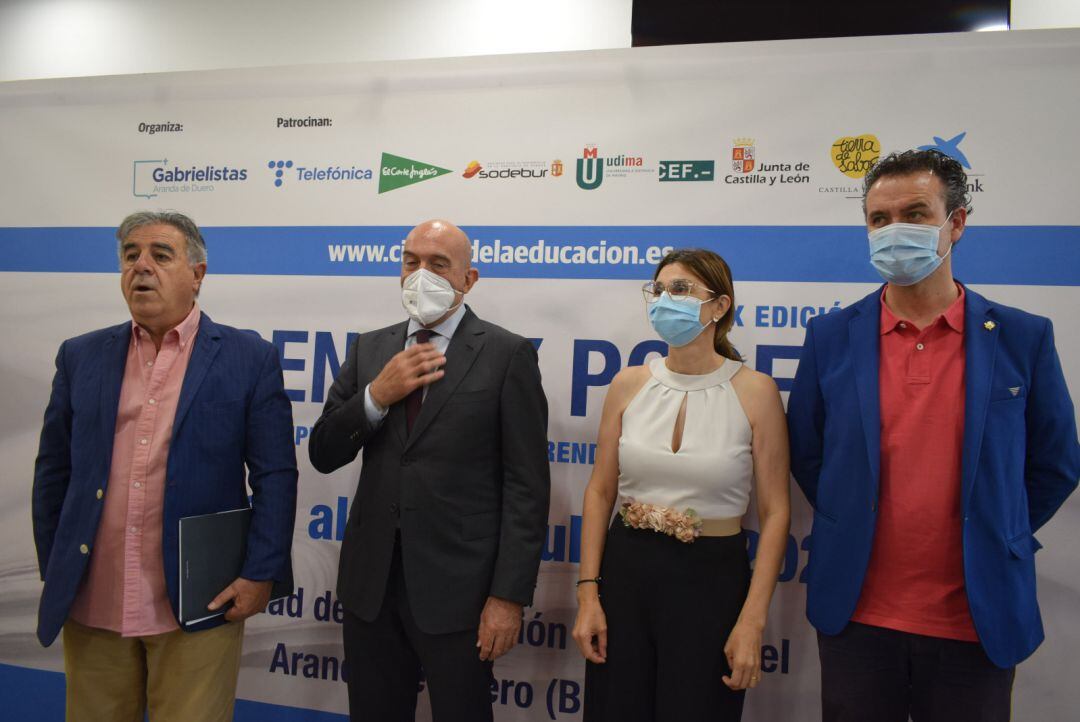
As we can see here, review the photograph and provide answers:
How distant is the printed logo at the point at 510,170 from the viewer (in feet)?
8.56

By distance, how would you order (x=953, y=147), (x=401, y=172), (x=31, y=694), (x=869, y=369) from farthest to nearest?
(x=31, y=694), (x=401, y=172), (x=953, y=147), (x=869, y=369)

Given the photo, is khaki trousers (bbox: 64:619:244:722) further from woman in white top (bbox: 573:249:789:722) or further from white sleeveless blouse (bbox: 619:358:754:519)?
white sleeveless blouse (bbox: 619:358:754:519)

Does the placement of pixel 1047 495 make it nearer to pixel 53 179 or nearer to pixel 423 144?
A: pixel 423 144

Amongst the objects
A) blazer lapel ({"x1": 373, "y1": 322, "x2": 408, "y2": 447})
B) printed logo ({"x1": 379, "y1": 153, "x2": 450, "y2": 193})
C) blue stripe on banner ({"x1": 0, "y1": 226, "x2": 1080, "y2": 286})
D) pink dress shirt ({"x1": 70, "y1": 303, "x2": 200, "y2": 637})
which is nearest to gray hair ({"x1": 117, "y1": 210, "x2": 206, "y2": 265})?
pink dress shirt ({"x1": 70, "y1": 303, "x2": 200, "y2": 637})

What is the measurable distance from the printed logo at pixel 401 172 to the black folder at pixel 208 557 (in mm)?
1414

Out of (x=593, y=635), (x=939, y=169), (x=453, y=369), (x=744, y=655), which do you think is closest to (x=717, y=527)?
(x=744, y=655)

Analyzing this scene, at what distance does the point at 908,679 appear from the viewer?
1.68 metres

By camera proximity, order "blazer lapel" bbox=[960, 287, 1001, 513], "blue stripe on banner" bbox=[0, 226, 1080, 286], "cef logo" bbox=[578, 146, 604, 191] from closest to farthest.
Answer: "blazer lapel" bbox=[960, 287, 1001, 513], "blue stripe on banner" bbox=[0, 226, 1080, 286], "cef logo" bbox=[578, 146, 604, 191]

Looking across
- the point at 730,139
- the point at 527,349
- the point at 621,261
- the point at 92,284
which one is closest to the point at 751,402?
the point at 527,349

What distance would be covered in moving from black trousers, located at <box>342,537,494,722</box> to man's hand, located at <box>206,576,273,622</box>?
26 cm

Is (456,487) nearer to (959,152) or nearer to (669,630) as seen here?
(669,630)

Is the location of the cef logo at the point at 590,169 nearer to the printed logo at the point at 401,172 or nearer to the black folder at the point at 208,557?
the printed logo at the point at 401,172

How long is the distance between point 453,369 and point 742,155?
4.53ft

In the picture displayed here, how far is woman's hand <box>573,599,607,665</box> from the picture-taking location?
1816 millimetres
